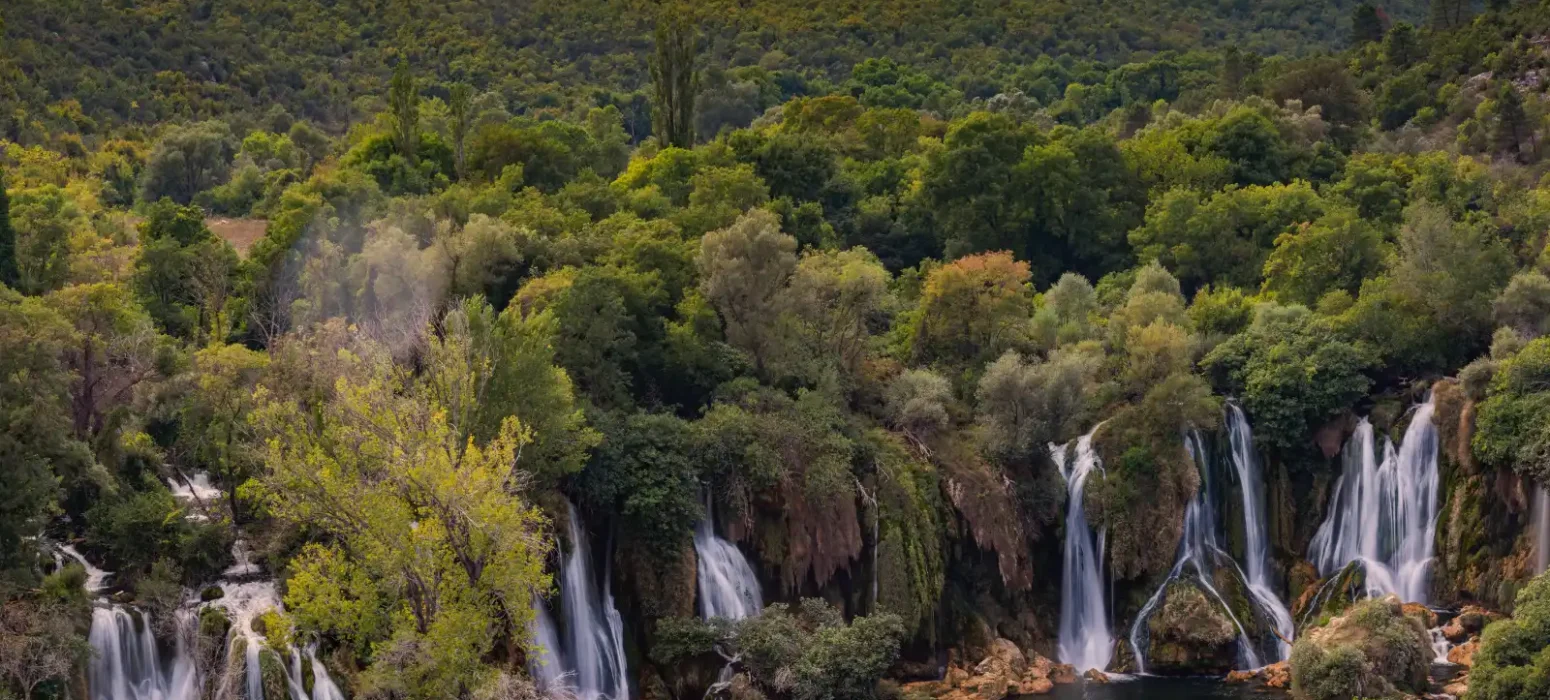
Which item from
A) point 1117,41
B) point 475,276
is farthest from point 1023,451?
point 1117,41

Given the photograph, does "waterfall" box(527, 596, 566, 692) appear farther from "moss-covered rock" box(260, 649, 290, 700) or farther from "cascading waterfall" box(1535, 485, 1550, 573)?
"cascading waterfall" box(1535, 485, 1550, 573)

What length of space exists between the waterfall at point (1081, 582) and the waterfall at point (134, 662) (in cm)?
2669

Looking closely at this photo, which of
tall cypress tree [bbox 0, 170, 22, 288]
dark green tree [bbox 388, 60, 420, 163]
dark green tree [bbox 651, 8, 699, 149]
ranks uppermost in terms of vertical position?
dark green tree [bbox 651, 8, 699, 149]

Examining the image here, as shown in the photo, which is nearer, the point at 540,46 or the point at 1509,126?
the point at 1509,126

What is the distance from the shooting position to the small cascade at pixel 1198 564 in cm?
5805

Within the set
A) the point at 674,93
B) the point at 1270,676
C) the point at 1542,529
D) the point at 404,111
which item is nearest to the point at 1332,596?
the point at 1270,676

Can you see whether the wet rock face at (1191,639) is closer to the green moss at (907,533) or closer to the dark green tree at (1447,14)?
the green moss at (907,533)

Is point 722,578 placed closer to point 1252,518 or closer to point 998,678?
point 998,678

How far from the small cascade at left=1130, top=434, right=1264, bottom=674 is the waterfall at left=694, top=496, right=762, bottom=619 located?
12.1m

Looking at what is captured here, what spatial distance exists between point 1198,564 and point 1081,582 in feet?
12.0

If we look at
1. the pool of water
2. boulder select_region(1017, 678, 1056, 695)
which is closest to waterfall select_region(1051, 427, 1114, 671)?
the pool of water

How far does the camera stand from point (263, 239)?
65000 mm

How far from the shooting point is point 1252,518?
6209 cm

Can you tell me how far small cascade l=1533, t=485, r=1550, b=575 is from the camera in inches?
2227
